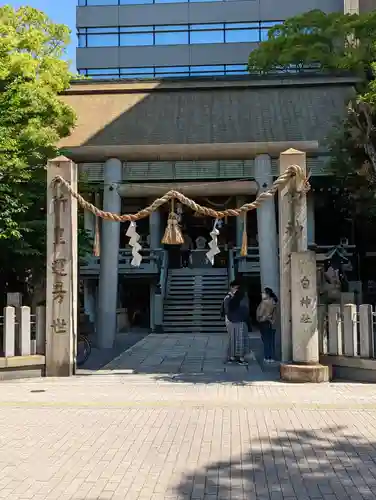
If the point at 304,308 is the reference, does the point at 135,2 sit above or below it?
above

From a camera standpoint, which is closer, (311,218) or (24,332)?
(24,332)

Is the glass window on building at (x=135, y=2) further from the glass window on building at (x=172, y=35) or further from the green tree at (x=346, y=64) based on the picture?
the green tree at (x=346, y=64)

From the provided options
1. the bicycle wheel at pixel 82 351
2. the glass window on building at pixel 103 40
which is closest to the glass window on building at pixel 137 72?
the glass window on building at pixel 103 40

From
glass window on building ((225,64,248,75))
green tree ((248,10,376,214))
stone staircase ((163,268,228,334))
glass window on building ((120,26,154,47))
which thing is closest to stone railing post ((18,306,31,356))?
green tree ((248,10,376,214))

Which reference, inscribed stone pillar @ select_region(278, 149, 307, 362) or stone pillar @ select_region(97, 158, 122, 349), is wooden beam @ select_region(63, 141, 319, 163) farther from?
inscribed stone pillar @ select_region(278, 149, 307, 362)

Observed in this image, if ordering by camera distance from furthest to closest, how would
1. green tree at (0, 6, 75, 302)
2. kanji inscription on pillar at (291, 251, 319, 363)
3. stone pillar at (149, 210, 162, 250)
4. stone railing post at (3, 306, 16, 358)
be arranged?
stone pillar at (149, 210, 162, 250) → green tree at (0, 6, 75, 302) → stone railing post at (3, 306, 16, 358) → kanji inscription on pillar at (291, 251, 319, 363)

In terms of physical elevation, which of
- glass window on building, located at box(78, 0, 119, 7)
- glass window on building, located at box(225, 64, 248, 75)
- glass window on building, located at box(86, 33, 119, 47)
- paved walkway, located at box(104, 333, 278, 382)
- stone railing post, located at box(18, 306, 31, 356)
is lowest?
paved walkway, located at box(104, 333, 278, 382)

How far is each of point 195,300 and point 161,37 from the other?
28.9 meters

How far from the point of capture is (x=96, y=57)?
146 ft

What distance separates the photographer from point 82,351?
12.7m

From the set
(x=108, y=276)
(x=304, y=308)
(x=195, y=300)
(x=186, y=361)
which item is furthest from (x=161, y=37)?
(x=304, y=308)

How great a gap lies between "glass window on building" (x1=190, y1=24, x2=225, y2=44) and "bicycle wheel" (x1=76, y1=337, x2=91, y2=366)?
3669cm

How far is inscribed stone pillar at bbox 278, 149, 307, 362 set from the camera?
35.0 ft

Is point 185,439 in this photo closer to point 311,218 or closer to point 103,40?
point 311,218
